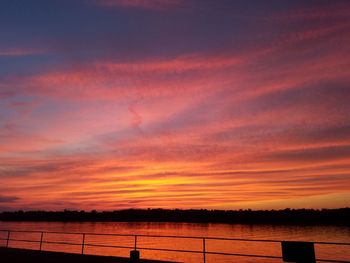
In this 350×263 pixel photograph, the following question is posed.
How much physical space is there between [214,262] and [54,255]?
133 feet

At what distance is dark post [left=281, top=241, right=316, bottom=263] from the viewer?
950 cm

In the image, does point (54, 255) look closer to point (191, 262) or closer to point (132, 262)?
point (132, 262)

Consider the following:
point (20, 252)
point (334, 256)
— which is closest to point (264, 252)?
point (334, 256)

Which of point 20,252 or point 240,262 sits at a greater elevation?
point 20,252

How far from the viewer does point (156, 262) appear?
1415 centimetres

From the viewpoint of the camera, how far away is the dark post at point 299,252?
9500 mm

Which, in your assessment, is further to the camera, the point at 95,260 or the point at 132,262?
the point at 95,260

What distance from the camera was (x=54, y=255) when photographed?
1700 cm

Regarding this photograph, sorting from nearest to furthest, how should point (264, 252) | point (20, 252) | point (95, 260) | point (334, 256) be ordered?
point (95, 260) < point (20, 252) < point (334, 256) < point (264, 252)

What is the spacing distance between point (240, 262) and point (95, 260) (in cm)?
4297

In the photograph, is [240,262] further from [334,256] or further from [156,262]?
[156,262]

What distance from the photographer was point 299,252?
9.61 m

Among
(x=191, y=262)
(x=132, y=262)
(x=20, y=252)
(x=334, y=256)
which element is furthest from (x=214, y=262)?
(x=132, y=262)

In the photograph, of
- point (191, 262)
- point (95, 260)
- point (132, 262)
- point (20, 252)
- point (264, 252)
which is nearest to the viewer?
point (132, 262)
